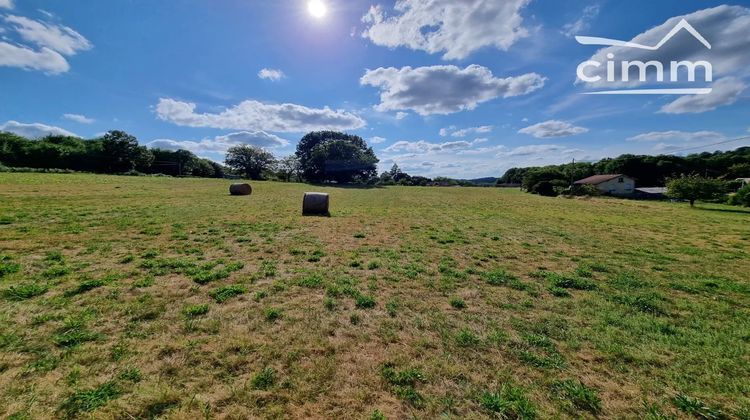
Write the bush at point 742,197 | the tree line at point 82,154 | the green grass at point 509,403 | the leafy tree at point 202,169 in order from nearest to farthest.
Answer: the green grass at point 509,403 < the bush at point 742,197 < the tree line at point 82,154 < the leafy tree at point 202,169

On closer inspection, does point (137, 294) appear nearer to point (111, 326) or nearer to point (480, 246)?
point (111, 326)

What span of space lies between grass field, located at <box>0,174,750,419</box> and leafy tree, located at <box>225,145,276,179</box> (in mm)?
90365

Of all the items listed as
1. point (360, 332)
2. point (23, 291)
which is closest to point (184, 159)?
point (23, 291)

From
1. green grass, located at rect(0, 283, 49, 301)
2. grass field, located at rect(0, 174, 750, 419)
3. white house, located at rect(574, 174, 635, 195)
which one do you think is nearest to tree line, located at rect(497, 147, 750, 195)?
white house, located at rect(574, 174, 635, 195)

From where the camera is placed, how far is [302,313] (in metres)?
5.11

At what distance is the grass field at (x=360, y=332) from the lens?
3127 millimetres

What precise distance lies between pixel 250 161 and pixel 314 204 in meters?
85.9

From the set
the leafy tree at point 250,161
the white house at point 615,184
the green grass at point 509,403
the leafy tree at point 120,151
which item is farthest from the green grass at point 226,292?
the leafy tree at point 250,161

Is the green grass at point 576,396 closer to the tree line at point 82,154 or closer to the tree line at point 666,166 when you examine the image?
the tree line at point 666,166

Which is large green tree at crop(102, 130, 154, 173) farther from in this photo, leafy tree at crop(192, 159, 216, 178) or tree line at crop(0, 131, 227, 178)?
leafy tree at crop(192, 159, 216, 178)

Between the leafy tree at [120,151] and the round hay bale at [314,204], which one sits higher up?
the leafy tree at [120,151]

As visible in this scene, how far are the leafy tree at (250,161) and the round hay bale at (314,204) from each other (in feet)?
276

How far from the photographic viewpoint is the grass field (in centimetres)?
313

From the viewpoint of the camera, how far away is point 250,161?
3686 inches
